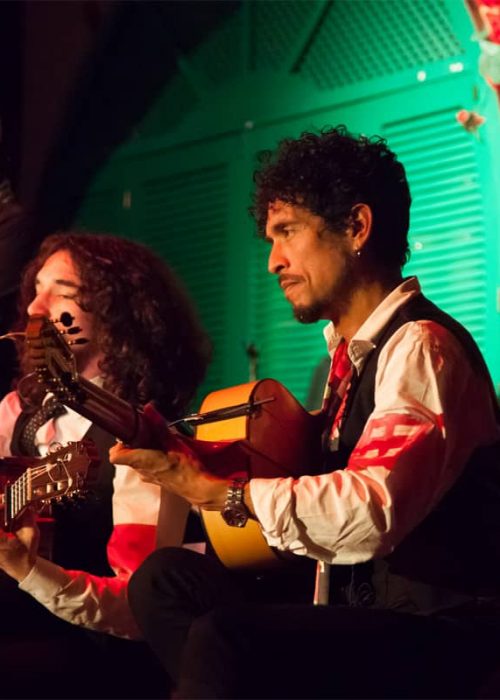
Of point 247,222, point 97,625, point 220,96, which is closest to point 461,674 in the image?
point 97,625

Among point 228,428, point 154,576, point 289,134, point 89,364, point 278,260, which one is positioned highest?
point 289,134

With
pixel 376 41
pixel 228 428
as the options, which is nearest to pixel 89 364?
pixel 228 428

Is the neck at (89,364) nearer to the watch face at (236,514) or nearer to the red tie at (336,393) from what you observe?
the red tie at (336,393)

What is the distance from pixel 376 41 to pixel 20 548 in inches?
73.2

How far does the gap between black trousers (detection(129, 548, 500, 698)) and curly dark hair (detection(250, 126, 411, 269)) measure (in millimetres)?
701

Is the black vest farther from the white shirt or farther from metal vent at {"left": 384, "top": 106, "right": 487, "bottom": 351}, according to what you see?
metal vent at {"left": 384, "top": 106, "right": 487, "bottom": 351}

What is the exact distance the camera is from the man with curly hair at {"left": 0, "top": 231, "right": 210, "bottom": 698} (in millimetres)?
2184

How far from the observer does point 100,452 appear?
2.40 metres

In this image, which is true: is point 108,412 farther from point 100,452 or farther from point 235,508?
point 100,452

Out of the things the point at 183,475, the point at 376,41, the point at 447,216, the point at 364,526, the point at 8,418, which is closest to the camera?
the point at 364,526

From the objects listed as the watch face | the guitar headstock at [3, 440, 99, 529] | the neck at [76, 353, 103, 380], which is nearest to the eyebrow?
the neck at [76, 353, 103, 380]

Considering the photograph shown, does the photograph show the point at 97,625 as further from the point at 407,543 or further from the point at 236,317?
the point at 236,317

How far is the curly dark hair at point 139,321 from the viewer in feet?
8.45

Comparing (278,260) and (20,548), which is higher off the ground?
(278,260)
